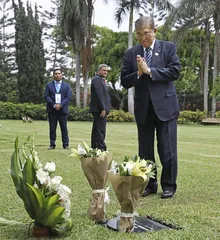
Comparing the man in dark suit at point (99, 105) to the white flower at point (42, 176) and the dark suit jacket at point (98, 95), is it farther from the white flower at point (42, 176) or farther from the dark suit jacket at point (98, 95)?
the white flower at point (42, 176)

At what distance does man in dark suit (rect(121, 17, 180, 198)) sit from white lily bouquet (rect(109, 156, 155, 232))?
1.18 metres

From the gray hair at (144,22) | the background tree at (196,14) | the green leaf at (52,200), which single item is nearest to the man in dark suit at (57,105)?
the gray hair at (144,22)

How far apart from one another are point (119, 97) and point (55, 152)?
95.4 feet

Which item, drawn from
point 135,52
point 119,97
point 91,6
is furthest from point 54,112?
point 119,97

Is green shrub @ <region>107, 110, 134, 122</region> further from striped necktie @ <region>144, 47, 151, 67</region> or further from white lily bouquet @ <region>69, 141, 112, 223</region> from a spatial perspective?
white lily bouquet @ <region>69, 141, 112, 223</region>

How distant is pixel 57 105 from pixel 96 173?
17.4 ft

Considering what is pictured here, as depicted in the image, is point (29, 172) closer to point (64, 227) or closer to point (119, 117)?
point (64, 227)

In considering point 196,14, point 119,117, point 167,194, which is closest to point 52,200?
point 167,194

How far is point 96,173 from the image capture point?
2889 millimetres

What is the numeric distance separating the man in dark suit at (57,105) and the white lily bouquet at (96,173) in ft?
17.1

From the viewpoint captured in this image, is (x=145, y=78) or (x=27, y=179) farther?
(x=145, y=78)

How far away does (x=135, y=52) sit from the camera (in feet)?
13.0

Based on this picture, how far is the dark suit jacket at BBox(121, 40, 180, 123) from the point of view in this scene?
3.78 m

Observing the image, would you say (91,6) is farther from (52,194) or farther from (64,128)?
(52,194)
